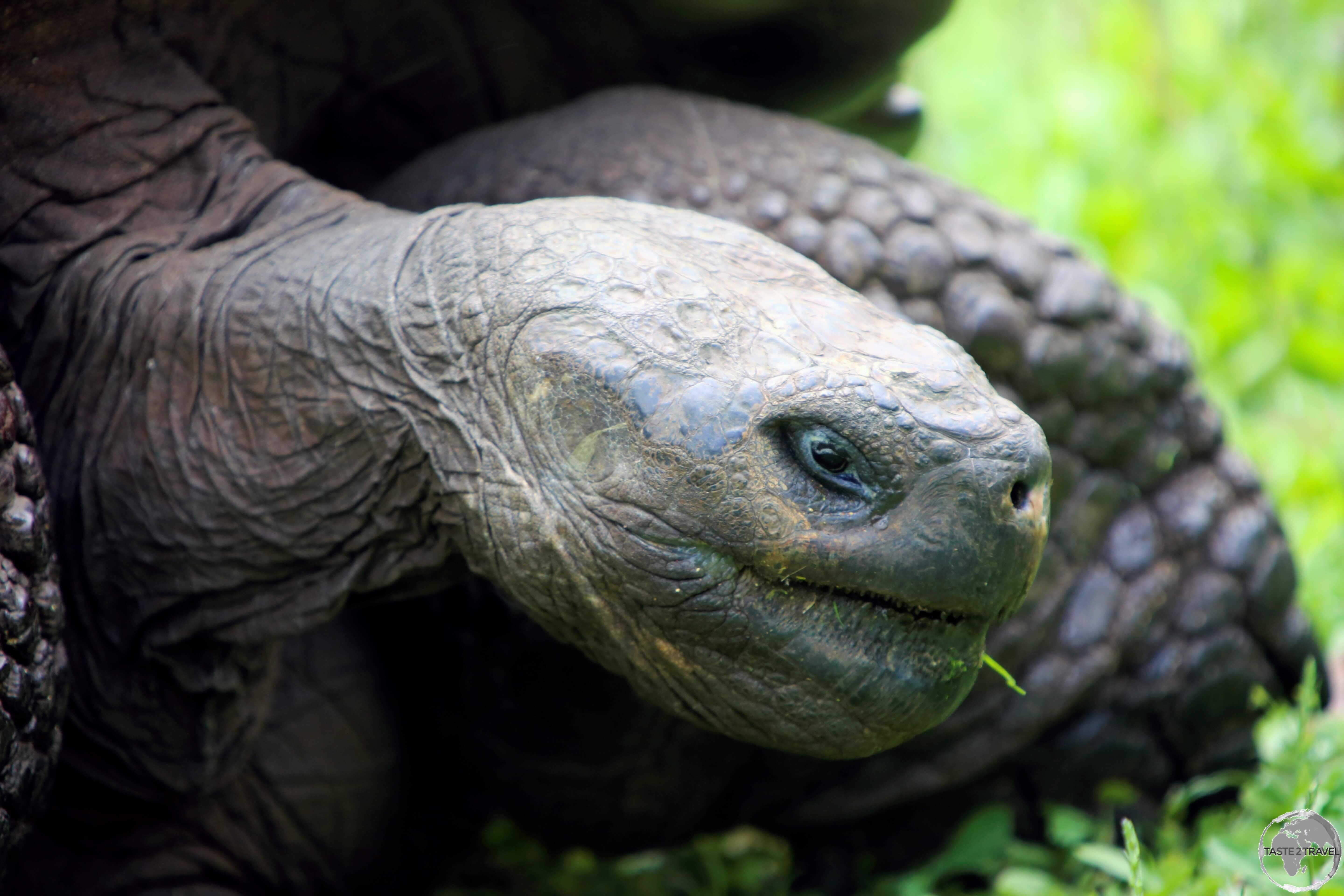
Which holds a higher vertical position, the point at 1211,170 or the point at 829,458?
the point at 829,458

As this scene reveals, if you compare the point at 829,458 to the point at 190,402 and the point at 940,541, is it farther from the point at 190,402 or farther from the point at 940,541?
the point at 190,402

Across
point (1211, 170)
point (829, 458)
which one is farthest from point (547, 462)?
point (1211, 170)

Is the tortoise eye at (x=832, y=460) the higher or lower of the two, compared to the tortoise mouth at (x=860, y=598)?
higher

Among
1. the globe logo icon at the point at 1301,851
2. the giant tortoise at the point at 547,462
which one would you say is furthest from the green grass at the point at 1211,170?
the globe logo icon at the point at 1301,851

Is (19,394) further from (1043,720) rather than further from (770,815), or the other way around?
(1043,720)

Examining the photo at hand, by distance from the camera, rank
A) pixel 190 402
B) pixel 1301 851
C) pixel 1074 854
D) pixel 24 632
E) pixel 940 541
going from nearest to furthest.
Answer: pixel 940 541, pixel 24 632, pixel 190 402, pixel 1301 851, pixel 1074 854

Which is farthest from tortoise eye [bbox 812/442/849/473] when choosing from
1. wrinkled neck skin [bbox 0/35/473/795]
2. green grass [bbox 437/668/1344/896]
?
green grass [bbox 437/668/1344/896]

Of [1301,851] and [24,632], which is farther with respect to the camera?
[1301,851]

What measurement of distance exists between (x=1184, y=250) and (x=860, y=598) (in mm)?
2970

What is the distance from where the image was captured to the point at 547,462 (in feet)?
3.64

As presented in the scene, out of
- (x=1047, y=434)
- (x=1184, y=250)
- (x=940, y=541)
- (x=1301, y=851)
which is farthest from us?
(x=1184, y=250)

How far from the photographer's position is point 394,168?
1.93 m

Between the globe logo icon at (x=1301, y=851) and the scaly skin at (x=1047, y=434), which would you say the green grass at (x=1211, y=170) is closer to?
the scaly skin at (x=1047, y=434)

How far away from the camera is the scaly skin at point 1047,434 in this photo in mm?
1658
